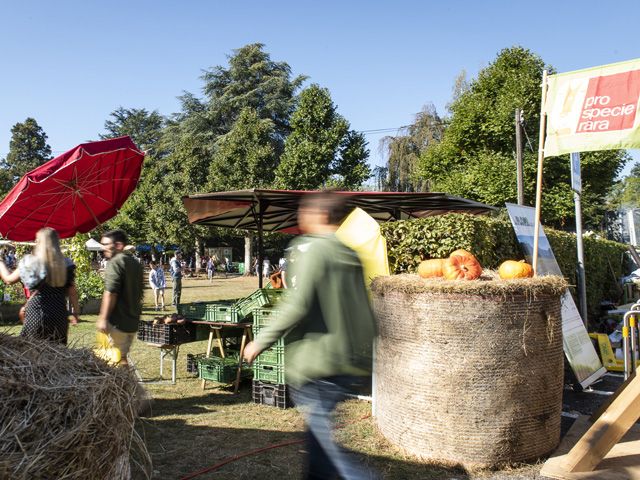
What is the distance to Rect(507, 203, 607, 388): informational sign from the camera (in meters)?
6.71

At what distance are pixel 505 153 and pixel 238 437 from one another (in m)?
23.0

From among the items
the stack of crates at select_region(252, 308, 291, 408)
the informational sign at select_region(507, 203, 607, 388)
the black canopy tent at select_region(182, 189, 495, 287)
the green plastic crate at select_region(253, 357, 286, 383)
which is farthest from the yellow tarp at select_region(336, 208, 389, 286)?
the informational sign at select_region(507, 203, 607, 388)

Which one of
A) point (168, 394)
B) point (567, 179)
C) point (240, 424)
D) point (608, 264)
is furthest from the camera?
point (567, 179)

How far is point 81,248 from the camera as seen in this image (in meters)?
14.6

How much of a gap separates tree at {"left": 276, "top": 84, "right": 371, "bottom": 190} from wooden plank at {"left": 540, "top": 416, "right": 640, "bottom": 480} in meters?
26.5

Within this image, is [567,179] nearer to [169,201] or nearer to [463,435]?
[463,435]

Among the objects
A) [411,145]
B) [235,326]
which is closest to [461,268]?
[235,326]

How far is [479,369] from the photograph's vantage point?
4.36m

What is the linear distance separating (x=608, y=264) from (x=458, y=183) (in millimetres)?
11960

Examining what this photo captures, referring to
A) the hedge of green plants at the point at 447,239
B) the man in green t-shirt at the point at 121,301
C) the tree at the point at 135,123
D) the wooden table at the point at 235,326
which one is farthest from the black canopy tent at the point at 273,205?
the tree at the point at 135,123

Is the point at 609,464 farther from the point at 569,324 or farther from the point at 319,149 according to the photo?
the point at 319,149

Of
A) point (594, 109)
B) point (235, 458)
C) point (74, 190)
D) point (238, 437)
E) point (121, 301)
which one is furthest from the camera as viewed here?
point (74, 190)

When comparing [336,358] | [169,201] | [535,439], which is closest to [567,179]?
[535,439]

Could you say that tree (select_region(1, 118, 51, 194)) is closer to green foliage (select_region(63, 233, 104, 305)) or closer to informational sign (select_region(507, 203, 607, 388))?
green foliage (select_region(63, 233, 104, 305))
